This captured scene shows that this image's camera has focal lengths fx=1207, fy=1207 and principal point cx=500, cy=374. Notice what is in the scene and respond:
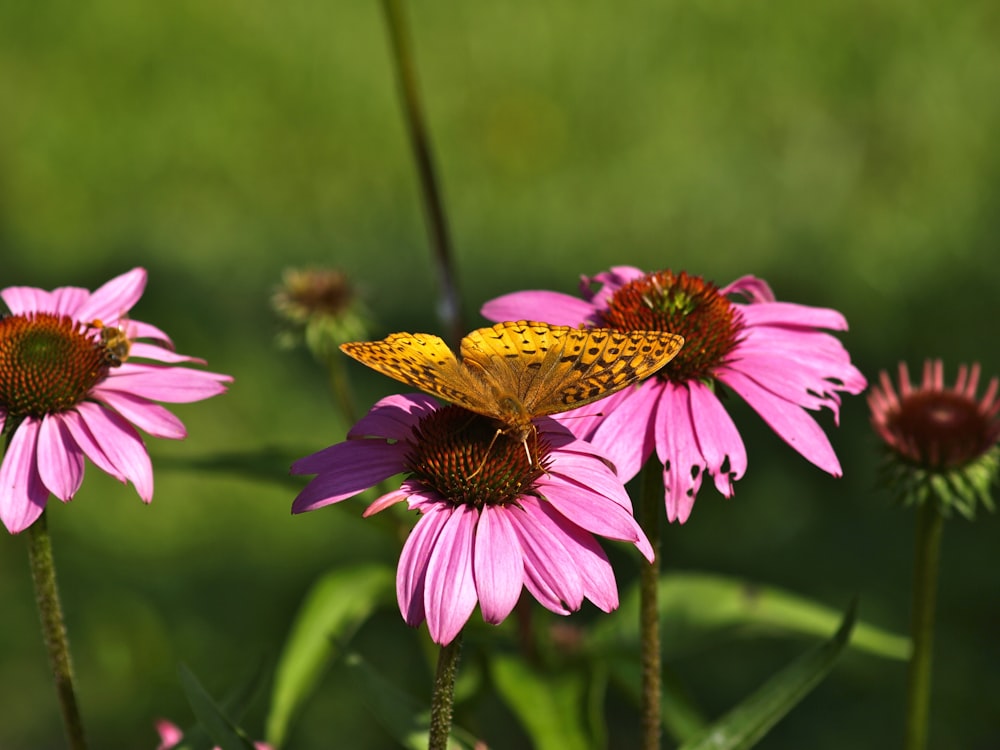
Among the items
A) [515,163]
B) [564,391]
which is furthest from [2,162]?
[564,391]

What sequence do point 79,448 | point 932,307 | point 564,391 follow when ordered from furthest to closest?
point 932,307
point 79,448
point 564,391

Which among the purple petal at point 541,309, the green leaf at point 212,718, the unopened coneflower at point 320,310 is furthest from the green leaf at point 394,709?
the unopened coneflower at point 320,310

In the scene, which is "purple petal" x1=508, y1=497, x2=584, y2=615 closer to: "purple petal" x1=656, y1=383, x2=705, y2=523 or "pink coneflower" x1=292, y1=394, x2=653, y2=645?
"pink coneflower" x1=292, y1=394, x2=653, y2=645

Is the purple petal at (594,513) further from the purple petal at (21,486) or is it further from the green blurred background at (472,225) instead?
the green blurred background at (472,225)

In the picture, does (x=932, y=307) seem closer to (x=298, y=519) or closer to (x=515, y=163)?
(x=515, y=163)

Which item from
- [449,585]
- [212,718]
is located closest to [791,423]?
[449,585]

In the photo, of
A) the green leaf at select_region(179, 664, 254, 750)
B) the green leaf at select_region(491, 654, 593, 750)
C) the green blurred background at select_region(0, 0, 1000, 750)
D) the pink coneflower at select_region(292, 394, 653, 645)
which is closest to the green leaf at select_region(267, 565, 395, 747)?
the green leaf at select_region(491, 654, 593, 750)
